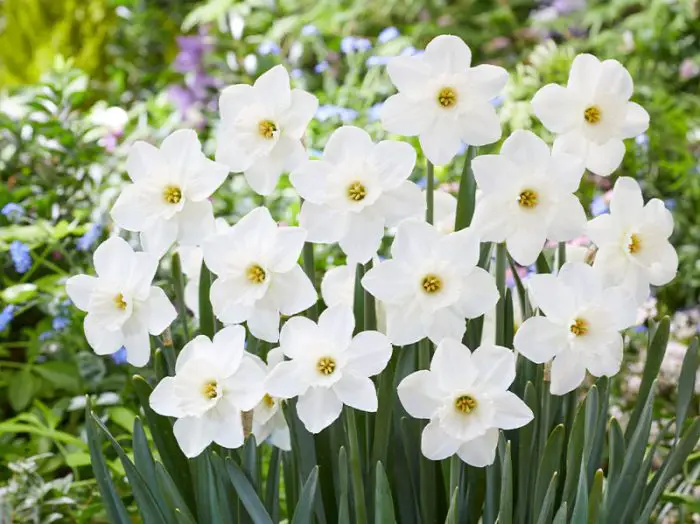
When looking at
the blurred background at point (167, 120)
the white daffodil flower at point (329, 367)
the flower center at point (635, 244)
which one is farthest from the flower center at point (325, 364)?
the blurred background at point (167, 120)

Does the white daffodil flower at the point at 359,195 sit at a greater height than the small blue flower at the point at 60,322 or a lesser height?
greater

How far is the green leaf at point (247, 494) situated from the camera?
34.2 inches

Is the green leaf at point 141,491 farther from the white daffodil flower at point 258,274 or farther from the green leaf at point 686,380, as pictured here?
the green leaf at point 686,380

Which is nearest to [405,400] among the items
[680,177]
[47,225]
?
[47,225]

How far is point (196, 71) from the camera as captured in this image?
277 cm

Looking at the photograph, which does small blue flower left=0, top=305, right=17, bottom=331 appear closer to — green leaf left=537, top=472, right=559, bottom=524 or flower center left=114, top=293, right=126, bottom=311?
flower center left=114, top=293, right=126, bottom=311

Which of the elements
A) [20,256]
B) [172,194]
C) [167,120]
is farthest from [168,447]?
[167,120]

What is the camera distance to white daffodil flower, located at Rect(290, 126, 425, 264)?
823 mm

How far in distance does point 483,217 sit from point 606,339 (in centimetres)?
16

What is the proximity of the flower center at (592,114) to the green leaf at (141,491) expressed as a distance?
566 mm

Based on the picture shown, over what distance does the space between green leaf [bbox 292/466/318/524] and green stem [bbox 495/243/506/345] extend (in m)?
0.25

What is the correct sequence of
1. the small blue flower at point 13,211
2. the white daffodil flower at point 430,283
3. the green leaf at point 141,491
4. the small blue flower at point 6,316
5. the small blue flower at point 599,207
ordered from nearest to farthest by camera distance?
the white daffodil flower at point 430,283 → the green leaf at point 141,491 → the small blue flower at point 6,316 → the small blue flower at point 13,211 → the small blue flower at point 599,207

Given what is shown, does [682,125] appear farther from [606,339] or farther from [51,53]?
[51,53]

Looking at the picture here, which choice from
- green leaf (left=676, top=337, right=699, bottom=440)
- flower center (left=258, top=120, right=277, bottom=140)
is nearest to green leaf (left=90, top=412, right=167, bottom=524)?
flower center (left=258, top=120, right=277, bottom=140)
